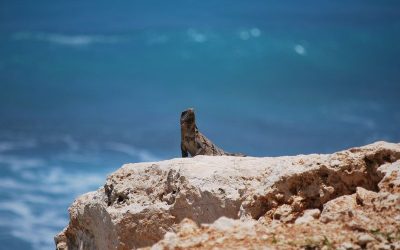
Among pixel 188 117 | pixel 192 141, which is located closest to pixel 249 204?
pixel 192 141

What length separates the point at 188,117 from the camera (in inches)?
781

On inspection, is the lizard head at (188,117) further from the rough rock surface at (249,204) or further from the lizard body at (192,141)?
the rough rock surface at (249,204)

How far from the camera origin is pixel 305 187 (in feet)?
29.1

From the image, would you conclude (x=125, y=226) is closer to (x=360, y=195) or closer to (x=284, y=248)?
(x=360, y=195)

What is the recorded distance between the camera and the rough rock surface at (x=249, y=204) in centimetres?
646

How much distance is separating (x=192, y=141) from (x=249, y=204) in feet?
32.4

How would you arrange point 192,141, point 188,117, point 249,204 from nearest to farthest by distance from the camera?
point 249,204 → point 192,141 → point 188,117

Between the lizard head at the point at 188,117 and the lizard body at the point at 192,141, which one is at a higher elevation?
the lizard head at the point at 188,117

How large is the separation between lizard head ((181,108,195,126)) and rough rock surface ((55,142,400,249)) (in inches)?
248

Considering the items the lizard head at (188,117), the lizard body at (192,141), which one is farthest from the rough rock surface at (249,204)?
the lizard head at (188,117)

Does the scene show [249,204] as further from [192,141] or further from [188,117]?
[188,117]

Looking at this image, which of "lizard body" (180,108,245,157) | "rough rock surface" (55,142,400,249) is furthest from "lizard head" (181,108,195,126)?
"rough rock surface" (55,142,400,249)

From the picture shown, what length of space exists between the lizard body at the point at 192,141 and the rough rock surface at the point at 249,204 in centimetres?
494

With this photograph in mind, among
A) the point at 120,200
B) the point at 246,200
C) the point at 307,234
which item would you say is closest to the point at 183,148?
the point at 120,200
